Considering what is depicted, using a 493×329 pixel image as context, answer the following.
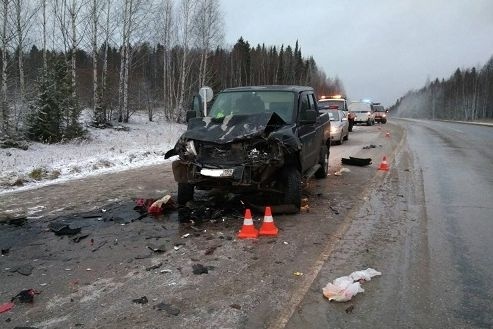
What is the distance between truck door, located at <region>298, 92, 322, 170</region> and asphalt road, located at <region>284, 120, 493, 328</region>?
1.21 metres

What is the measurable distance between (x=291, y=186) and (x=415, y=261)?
2400 millimetres

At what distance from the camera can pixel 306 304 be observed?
3.87m

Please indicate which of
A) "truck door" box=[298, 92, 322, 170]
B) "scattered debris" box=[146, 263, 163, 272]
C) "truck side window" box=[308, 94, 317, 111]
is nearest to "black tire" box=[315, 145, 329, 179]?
"truck door" box=[298, 92, 322, 170]

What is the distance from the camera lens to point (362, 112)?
121 feet

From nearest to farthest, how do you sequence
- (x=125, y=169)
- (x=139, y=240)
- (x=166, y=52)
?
(x=139, y=240) < (x=125, y=169) < (x=166, y=52)

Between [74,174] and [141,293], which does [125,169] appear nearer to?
[74,174]

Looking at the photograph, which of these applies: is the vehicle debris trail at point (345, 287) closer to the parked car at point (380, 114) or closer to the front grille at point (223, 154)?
the front grille at point (223, 154)

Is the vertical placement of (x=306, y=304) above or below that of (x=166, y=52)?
below

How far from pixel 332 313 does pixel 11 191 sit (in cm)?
794

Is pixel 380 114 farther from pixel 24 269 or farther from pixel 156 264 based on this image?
pixel 24 269

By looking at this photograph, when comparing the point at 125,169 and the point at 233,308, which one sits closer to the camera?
the point at 233,308

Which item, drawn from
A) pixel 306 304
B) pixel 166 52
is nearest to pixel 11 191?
pixel 306 304

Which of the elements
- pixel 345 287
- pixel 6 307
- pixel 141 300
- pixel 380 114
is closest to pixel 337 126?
pixel 345 287

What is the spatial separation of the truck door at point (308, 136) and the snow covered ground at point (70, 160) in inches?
235
